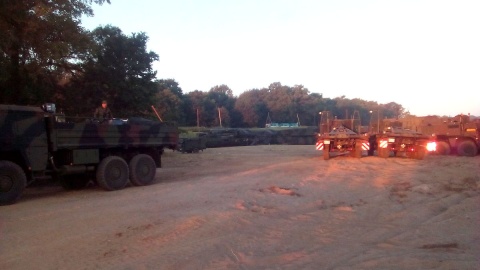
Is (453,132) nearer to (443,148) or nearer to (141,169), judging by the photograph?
(443,148)

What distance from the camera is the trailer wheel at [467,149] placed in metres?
28.0

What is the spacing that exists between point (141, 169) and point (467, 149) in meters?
20.7

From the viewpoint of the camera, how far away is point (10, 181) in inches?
468

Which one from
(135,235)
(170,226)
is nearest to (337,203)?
(170,226)

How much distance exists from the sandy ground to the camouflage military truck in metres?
0.57

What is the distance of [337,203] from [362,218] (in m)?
1.58

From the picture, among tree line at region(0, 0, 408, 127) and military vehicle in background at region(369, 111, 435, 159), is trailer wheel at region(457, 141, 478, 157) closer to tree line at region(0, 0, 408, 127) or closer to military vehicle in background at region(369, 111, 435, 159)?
military vehicle in background at region(369, 111, 435, 159)

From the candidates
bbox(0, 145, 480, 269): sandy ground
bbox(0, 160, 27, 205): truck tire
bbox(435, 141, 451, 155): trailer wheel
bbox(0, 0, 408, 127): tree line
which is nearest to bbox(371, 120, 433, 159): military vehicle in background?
bbox(0, 0, 408, 127): tree line

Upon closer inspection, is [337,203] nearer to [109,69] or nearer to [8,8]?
[8,8]

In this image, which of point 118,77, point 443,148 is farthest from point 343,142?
point 118,77

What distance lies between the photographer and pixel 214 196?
12.0 m

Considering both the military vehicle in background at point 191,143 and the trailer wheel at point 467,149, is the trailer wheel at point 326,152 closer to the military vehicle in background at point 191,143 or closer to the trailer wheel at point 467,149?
the trailer wheel at point 467,149

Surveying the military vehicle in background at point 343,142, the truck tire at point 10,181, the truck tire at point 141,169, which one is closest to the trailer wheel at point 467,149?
the military vehicle in background at point 343,142

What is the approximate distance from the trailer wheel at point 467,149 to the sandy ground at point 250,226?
1422cm
